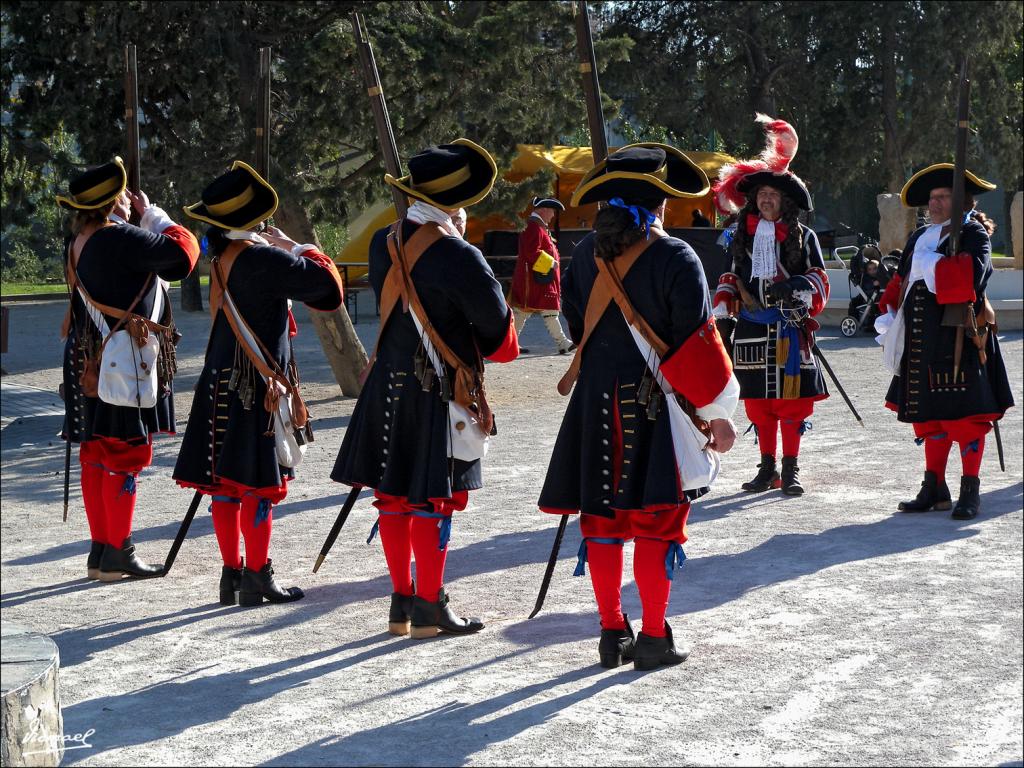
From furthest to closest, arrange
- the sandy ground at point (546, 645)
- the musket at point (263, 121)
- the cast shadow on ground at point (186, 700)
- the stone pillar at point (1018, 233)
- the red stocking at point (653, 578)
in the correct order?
the stone pillar at point (1018, 233) → the musket at point (263, 121) → the red stocking at point (653, 578) → the cast shadow on ground at point (186, 700) → the sandy ground at point (546, 645)

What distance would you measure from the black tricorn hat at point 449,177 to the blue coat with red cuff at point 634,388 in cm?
51

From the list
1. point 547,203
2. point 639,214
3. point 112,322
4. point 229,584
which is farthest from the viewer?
point 547,203

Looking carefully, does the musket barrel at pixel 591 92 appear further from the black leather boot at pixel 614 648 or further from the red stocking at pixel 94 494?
the red stocking at pixel 94 494

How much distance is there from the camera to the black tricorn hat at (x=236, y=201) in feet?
17.4

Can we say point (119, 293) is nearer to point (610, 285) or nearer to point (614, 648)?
point (610, 285)

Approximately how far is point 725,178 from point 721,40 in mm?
20805

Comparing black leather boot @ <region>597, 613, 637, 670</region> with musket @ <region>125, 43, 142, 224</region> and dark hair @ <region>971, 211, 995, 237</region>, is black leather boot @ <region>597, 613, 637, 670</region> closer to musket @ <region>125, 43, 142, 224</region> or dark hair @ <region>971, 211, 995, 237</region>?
musket @ <region>125, 43, 142, 224</region>

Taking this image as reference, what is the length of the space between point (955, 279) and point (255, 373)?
143 inches

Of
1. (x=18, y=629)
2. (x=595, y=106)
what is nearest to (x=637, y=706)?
(x=18, y=629)

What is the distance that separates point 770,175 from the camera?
288 inches

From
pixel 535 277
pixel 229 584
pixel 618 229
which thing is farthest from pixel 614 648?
pixel 535 277

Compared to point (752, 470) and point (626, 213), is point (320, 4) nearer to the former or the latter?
point (752, 470)

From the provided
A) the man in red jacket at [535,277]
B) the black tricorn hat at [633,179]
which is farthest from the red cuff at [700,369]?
the man in red jacket at [535,277]

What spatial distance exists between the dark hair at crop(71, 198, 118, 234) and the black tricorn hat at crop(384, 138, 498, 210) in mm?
1617
